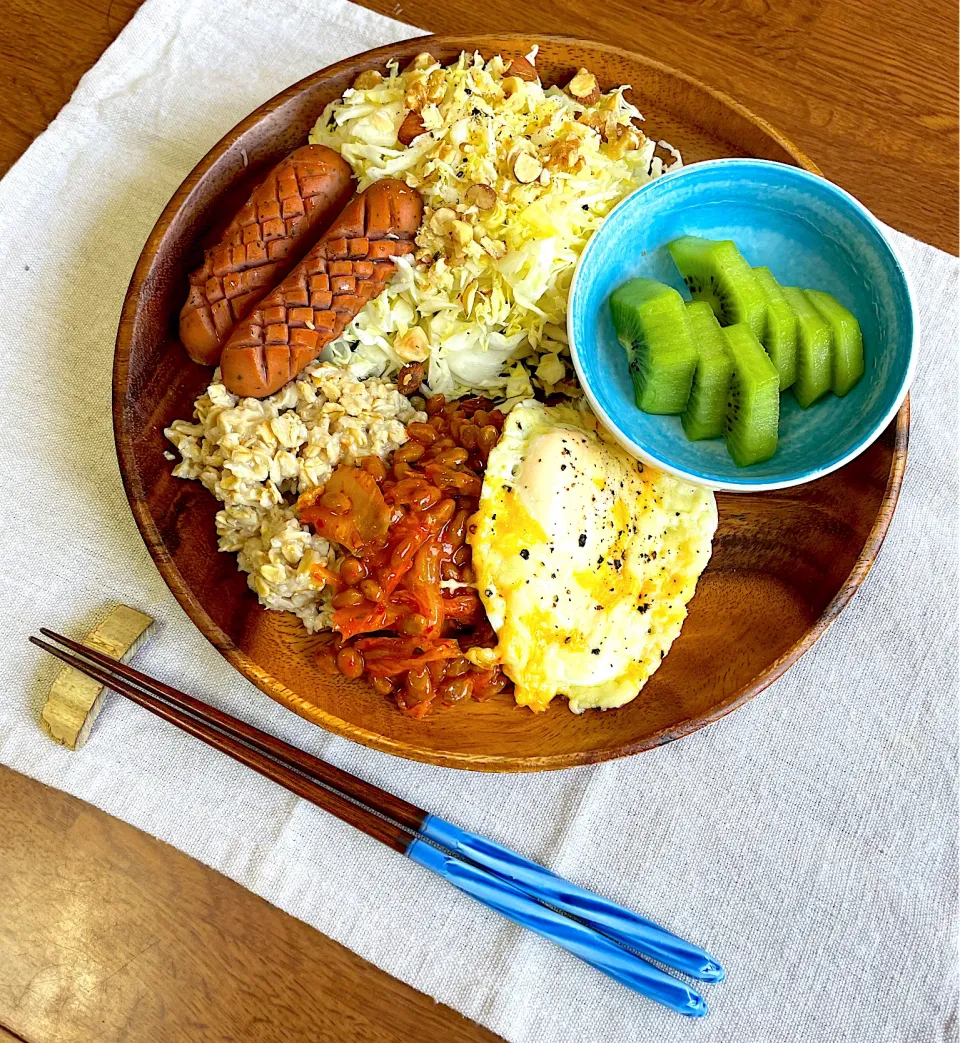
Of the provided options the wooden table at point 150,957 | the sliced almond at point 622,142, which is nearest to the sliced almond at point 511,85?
the sliced almond at point 622,142

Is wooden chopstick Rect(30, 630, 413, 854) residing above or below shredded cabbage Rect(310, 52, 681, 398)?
below

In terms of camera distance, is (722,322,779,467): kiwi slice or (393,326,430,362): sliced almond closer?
(722,322,779,467): kiwi slice

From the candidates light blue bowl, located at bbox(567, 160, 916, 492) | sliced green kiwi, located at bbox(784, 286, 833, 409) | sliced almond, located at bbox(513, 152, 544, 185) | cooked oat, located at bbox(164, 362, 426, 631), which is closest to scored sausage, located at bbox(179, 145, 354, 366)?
cooked oat, located at bbox(164, 362, 426, 631)

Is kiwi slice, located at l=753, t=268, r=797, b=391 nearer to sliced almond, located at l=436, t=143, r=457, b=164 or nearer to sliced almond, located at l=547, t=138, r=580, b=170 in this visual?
sliced almond, located at l=547, t=138, r=580, b=170

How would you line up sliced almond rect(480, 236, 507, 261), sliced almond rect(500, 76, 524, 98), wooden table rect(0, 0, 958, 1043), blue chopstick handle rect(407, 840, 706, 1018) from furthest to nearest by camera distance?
1. sliced almond rect(500, 76, 524, 98)
2. sliced almond rect(480, 236, 507, 261)
3. wooden table rect(0, 0, 958, 1043)
4. blue chopstick handle rect(407, 840, 706, 1018)

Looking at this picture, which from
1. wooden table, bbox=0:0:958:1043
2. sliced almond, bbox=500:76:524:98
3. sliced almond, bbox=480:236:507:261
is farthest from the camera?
sliced almond, bbox=500:76:524:98

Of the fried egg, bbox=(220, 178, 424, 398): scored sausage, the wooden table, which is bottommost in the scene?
the wooden table

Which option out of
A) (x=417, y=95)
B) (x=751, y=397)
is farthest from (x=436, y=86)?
(x=751, y=397)

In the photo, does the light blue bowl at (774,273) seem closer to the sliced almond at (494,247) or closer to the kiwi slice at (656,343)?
the kiwi slice at (656,343)
